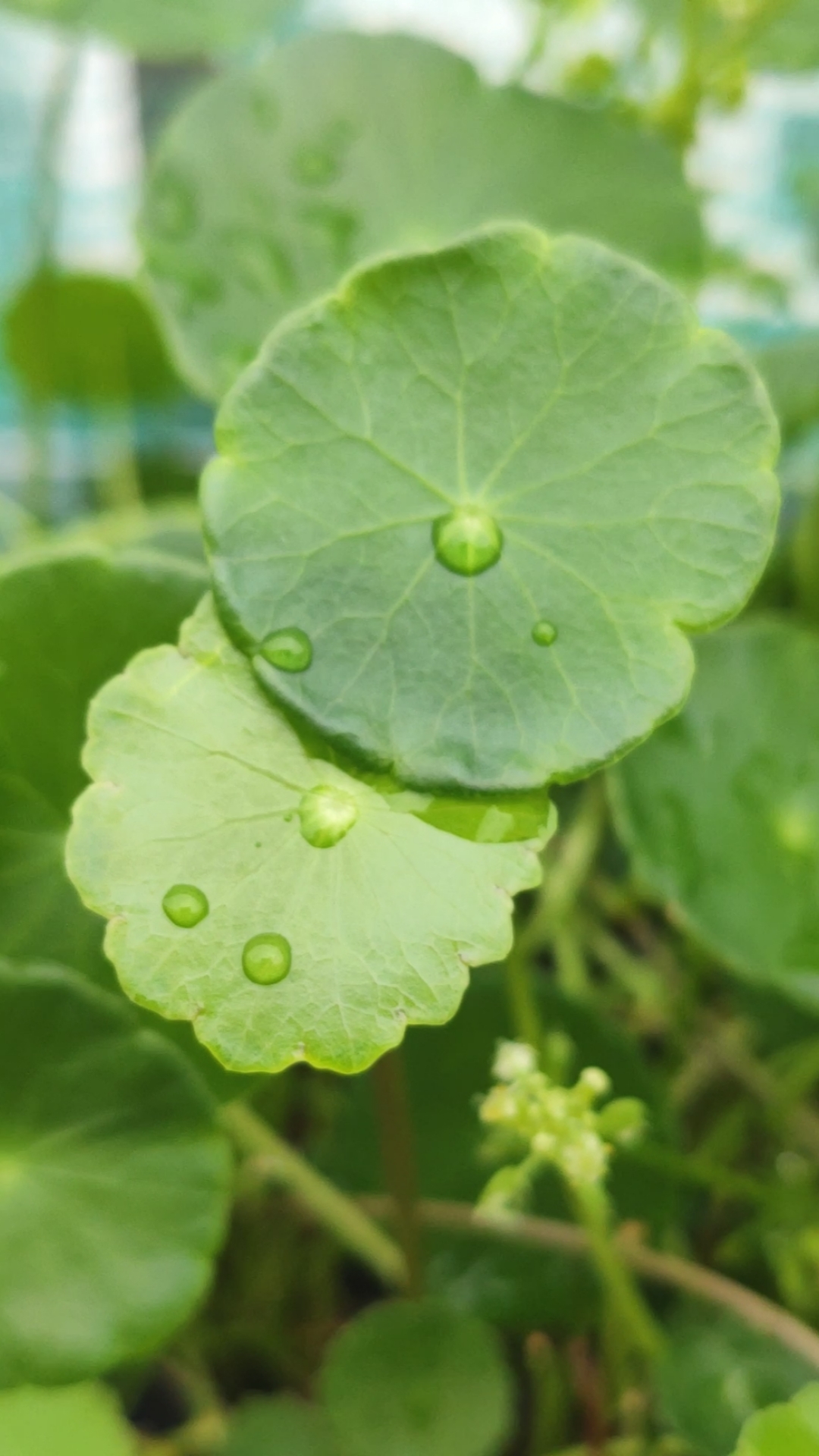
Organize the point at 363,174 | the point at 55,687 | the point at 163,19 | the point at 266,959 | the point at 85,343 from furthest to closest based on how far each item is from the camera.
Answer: the point at 85,343
the point at 163,19
the point at 363,174
the point at 55,687
the point at 266,959

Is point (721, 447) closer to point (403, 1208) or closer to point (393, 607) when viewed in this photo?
point (393, 607)

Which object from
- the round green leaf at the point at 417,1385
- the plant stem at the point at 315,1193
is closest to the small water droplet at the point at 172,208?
the plant stem at the point at 315,1193

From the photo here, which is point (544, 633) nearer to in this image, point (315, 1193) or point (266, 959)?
point (266, 959)

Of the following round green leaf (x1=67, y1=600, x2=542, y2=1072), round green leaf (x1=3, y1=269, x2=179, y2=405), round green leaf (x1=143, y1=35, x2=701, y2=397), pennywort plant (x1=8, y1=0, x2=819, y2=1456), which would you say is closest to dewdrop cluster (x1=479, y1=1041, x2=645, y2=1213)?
pennywort plant (x1=8, y1=0, x2=819, y2=1456)

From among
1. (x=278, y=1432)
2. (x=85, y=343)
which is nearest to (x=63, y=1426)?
(x=278, y=1432)

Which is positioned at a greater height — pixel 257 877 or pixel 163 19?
pixel 163 19

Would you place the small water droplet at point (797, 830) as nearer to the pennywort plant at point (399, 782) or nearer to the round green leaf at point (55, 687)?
the pennywort plant at point (399, 782)

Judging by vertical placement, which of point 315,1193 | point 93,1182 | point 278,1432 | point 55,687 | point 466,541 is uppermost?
point 466,541
